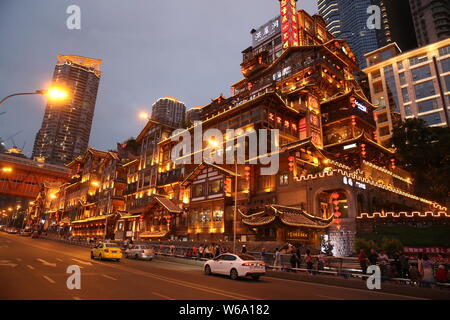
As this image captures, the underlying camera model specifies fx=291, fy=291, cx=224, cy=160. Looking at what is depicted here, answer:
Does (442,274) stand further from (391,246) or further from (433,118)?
(433,118)

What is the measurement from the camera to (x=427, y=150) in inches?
1475

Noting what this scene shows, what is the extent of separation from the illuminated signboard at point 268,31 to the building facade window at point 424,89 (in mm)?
38402

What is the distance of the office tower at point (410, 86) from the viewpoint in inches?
2778

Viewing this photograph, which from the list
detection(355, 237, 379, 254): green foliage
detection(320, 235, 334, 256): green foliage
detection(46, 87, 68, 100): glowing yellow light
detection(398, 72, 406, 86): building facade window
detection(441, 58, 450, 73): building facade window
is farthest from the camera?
detection(398, 72, 406, 86): building facade window

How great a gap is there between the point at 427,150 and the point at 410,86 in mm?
47468

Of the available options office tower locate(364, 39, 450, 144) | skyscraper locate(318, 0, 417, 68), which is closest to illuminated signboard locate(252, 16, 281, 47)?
office tower locate(364, 39, 450, 144)

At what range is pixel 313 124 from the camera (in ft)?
159

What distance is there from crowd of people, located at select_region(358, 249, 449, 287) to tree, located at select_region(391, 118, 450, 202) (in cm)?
2424

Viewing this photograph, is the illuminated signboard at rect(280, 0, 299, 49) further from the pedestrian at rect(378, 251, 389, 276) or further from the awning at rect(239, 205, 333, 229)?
the pedestrian at rect(378, 251, 389, 276)

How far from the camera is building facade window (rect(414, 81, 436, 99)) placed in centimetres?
7188

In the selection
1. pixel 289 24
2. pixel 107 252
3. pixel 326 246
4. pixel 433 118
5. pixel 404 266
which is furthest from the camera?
pixel 433 118

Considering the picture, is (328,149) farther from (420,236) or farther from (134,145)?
(134,145)

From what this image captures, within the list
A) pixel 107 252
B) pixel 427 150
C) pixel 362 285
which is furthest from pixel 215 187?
pixel 427 150

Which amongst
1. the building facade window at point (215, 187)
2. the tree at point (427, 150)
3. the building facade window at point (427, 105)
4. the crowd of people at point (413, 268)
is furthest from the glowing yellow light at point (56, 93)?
the building facade window at point (427, 105)
